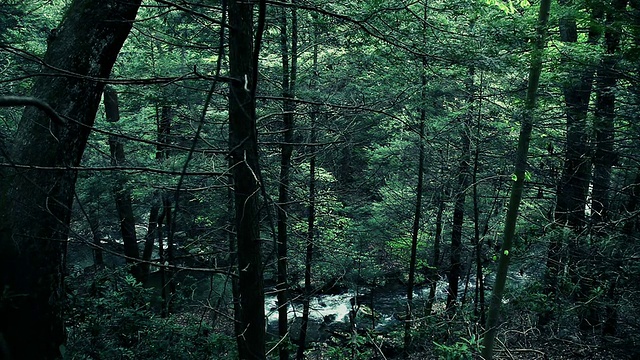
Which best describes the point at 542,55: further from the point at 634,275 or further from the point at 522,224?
the point at 522,224

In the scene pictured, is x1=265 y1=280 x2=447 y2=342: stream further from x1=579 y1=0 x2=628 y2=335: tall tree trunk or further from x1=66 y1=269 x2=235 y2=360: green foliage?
x1=66 y1=269 x2=235 y2=360: green foliage

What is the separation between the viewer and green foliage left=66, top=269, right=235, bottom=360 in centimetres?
492

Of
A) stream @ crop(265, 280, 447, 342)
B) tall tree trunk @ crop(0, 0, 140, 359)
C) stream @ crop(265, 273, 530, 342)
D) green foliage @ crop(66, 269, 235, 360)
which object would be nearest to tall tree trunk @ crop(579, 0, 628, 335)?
stream @ crop(265, 273, 530, 342)

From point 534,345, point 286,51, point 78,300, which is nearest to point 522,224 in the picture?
point 534,345

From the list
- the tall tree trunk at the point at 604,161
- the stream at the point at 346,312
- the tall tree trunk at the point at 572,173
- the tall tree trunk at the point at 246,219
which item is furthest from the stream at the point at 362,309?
the tall tree trunk at the point at 246,219

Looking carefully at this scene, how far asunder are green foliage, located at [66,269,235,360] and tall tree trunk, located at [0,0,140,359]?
128 centimetres

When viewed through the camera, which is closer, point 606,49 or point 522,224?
point 606,49

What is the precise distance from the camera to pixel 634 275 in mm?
5559

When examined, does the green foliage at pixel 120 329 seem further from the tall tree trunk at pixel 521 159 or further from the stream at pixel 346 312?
the stream at pixel 346 312

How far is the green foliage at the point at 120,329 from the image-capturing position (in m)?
4.92

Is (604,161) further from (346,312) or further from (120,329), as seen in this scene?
(346,312)

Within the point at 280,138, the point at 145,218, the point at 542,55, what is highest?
the point at 542,55

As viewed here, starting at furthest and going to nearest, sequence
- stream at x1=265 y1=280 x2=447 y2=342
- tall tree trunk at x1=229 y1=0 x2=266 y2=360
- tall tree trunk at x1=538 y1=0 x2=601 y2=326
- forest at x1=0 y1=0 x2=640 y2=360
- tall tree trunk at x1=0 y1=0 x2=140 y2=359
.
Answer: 1. stream at x1=265 y1=280 x2=447 y2=342
2. tall tree trunk at x1=538 y1=0 x2=601 y2=326
3. tall tree trunk at x1=0 y1=0 x2=140 y2=359
4. forest at x1=0 y1=0 x2=640 y2=360
5. tall tree trunk at x1=229 y1=0 x2=266 y2=360

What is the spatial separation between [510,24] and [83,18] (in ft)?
18.9
